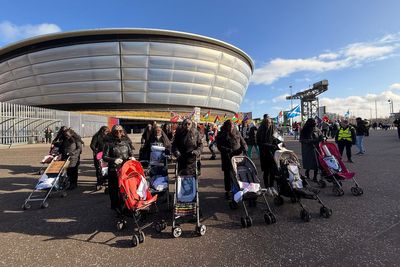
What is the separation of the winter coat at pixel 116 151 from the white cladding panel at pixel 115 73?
174ft

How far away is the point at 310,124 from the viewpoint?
8031 mm

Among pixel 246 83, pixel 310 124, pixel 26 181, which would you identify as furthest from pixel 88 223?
pixel 246 83

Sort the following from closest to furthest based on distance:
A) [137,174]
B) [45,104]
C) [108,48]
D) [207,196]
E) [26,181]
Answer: [137,174] → [207,196] → [26,181] → [108,48] → [45,104]

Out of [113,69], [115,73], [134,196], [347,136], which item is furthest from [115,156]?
[113,69]

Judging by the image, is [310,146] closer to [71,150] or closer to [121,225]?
[121,225]

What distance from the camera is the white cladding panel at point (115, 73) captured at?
181ft

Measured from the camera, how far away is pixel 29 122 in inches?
1086

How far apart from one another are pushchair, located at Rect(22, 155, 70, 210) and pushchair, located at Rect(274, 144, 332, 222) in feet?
16.7

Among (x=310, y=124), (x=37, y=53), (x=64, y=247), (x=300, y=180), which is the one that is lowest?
(x=64, y=247)

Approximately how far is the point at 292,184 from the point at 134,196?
9.54 feet

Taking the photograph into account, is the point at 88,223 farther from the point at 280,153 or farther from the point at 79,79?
the point at 79,79

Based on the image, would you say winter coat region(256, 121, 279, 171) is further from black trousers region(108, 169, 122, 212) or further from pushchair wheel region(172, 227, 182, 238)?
black trousers region(108, 169, 122, 212)

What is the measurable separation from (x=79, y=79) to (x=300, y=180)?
58608mm

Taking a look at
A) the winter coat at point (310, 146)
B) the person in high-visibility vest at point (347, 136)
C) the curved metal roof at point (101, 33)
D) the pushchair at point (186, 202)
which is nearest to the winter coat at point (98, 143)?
the pushchair at point (186, 202)
